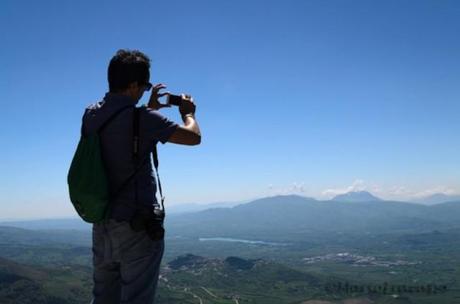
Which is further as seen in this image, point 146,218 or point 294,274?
point 294,274

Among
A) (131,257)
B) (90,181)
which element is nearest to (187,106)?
(90,181)

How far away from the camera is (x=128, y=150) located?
13.3ft

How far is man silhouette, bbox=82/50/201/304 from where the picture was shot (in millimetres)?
4016

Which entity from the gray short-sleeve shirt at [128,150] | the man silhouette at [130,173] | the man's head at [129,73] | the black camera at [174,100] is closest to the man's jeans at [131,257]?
the man silhouette at [130,173]

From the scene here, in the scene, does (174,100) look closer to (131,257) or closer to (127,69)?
(127,69)

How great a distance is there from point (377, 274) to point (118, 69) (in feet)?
657

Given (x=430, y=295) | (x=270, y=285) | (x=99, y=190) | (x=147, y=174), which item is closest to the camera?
(x=99, y=190)

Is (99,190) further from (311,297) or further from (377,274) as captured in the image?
(377,274)

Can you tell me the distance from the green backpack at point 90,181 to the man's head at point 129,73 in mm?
537

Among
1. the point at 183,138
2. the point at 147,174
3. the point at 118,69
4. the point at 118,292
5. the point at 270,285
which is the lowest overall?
the point at 270,285

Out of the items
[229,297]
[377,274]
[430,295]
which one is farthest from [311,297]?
[377,274]

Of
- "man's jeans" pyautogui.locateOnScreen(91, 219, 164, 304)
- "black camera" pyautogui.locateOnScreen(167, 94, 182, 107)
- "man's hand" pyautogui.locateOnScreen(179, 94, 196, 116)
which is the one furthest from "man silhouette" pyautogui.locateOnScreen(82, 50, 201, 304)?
"black camera" pyautogui.locateOnScreen(167, 94, 182, 107)

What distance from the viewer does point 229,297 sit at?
148m

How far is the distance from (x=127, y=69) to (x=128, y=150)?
733 mm
